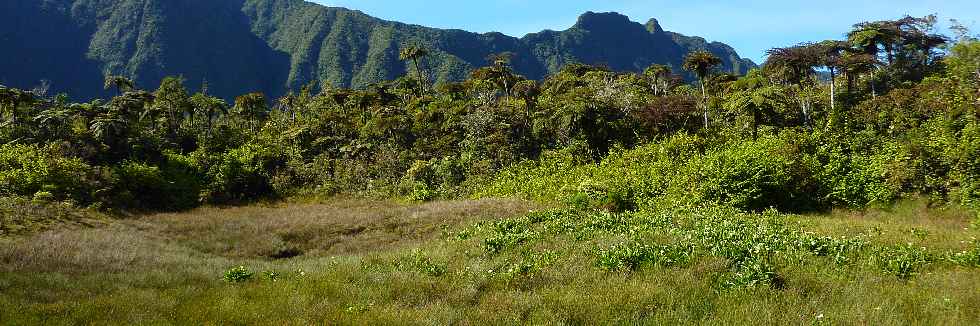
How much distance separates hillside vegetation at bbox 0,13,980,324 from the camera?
768cm

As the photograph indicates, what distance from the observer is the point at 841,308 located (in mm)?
6762

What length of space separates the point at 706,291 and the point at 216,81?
198365mm

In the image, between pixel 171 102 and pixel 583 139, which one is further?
pixel 171 102

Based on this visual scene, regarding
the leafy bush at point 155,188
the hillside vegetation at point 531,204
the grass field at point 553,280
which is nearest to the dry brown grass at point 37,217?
the hillside vegetation at point 531,204

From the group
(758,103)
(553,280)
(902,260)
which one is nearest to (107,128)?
(553,280)

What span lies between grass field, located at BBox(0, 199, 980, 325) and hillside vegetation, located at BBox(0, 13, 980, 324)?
6 cm

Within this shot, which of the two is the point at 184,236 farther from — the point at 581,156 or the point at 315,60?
the point at 315,60

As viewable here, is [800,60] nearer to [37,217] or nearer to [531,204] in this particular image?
[531,204]

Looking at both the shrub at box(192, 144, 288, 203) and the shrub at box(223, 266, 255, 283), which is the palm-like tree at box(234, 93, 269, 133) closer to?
the shrub at box(192, 144, 288, 203)

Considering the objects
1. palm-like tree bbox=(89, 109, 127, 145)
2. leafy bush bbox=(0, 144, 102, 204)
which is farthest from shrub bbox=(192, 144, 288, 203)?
leafy bush bbox=(0, 144, 102, 204)

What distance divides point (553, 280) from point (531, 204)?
579 inches

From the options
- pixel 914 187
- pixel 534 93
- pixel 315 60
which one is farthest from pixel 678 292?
pixel 315 60

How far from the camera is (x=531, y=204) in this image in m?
23.4

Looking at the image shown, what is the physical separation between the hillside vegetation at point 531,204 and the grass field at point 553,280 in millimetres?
58
